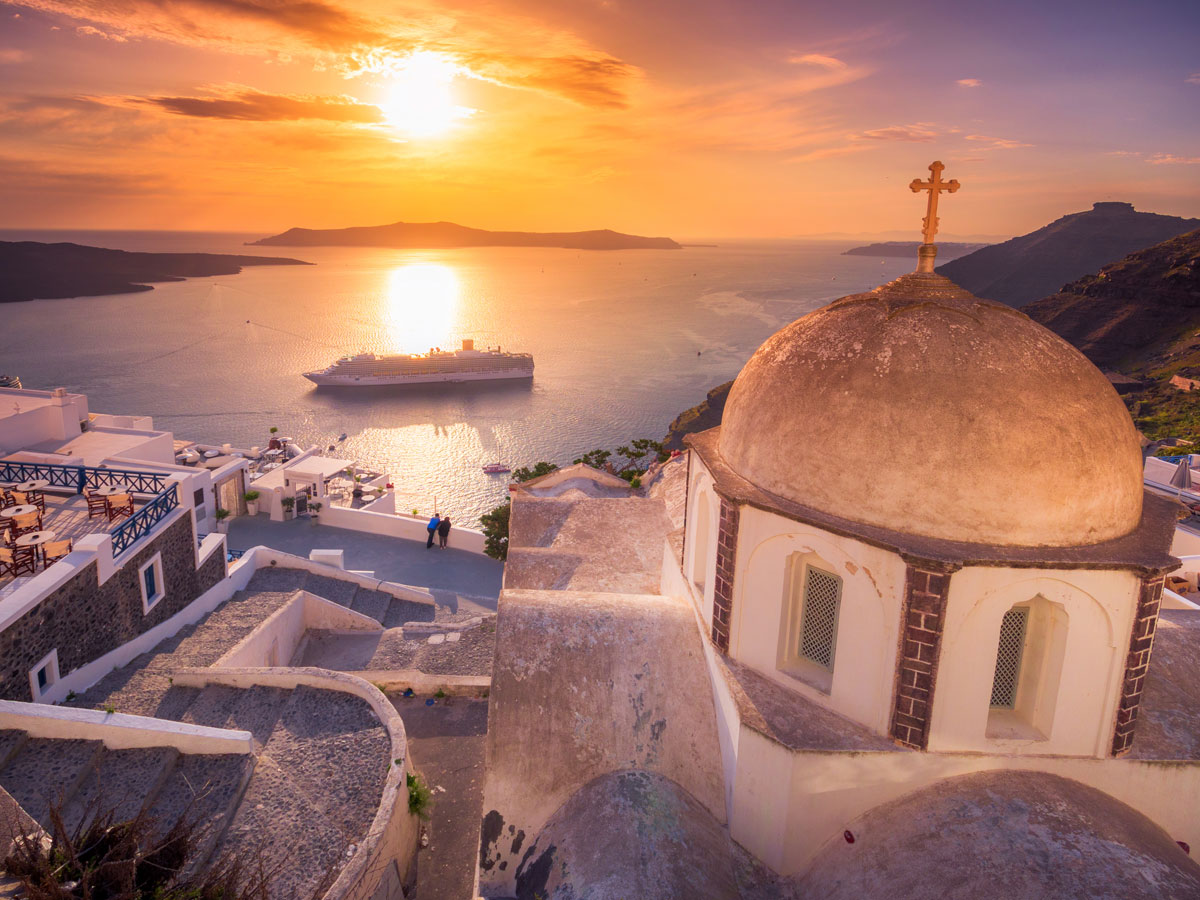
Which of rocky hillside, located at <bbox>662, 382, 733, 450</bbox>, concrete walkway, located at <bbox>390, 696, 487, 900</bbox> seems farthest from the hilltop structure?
rocky hillside, located at <bbox>662, 382, 733, 450</bbox>

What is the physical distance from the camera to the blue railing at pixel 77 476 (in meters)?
14.5

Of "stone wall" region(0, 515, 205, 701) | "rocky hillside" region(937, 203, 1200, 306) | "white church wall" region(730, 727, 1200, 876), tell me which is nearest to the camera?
"white church wall" region(730, 727, 1200, 876)

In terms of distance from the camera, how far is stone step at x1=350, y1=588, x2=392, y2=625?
56.4ft

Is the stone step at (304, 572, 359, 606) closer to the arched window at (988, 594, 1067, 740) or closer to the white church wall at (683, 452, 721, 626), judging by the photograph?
the white church wall at (683, 452, 721, 626)

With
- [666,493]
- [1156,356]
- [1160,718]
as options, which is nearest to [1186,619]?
[1160,718]

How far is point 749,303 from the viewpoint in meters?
135

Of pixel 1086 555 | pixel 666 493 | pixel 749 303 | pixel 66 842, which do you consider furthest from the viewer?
pixel 749 303

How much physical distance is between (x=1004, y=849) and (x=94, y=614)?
1261 centimetres

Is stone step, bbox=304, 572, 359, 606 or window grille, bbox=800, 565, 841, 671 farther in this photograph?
stone step, bbox=304, 572, 359, 606

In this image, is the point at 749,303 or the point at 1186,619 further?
the point at 749,303

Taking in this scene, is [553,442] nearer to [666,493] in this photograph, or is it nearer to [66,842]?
[666,493]

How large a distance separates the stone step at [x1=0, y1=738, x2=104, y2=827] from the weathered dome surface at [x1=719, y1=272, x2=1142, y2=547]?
8691 millimetres

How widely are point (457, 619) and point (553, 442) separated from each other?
39528mm

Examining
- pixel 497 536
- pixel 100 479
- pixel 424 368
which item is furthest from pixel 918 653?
pixel 424 368
